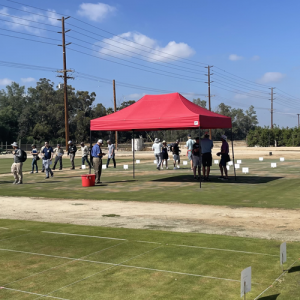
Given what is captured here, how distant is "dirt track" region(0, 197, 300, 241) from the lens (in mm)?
8398

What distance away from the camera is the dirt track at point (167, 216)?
8.40 meters

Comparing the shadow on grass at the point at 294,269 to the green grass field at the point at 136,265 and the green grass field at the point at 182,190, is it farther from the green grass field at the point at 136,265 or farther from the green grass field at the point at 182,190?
the green grass field at the point at 182,190

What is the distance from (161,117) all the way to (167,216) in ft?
23.0

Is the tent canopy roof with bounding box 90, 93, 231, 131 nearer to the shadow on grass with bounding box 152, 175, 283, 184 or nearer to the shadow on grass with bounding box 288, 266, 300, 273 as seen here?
the shadow on grass with bounding box 152, 175, 283, 184

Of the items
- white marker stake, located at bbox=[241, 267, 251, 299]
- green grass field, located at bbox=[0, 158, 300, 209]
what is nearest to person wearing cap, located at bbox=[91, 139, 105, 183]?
green grass field, located at bbox=[0, 158, 300, 209]

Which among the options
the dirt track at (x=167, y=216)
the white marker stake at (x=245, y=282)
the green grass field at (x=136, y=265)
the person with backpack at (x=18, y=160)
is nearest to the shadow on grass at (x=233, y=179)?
the person with backpack at (x=18, y=160)

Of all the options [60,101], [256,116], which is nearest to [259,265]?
[60,101]

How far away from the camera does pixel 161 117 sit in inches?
648

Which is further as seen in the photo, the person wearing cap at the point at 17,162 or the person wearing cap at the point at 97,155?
the person wearing cap at the point at 17,162

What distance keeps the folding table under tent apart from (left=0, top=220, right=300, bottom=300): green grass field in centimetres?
821

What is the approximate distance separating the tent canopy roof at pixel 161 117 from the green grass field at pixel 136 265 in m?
8.21

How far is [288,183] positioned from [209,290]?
12266mm

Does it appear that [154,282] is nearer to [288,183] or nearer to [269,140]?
[288,183]

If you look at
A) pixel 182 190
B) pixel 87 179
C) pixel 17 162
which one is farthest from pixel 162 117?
pixel 17 162
